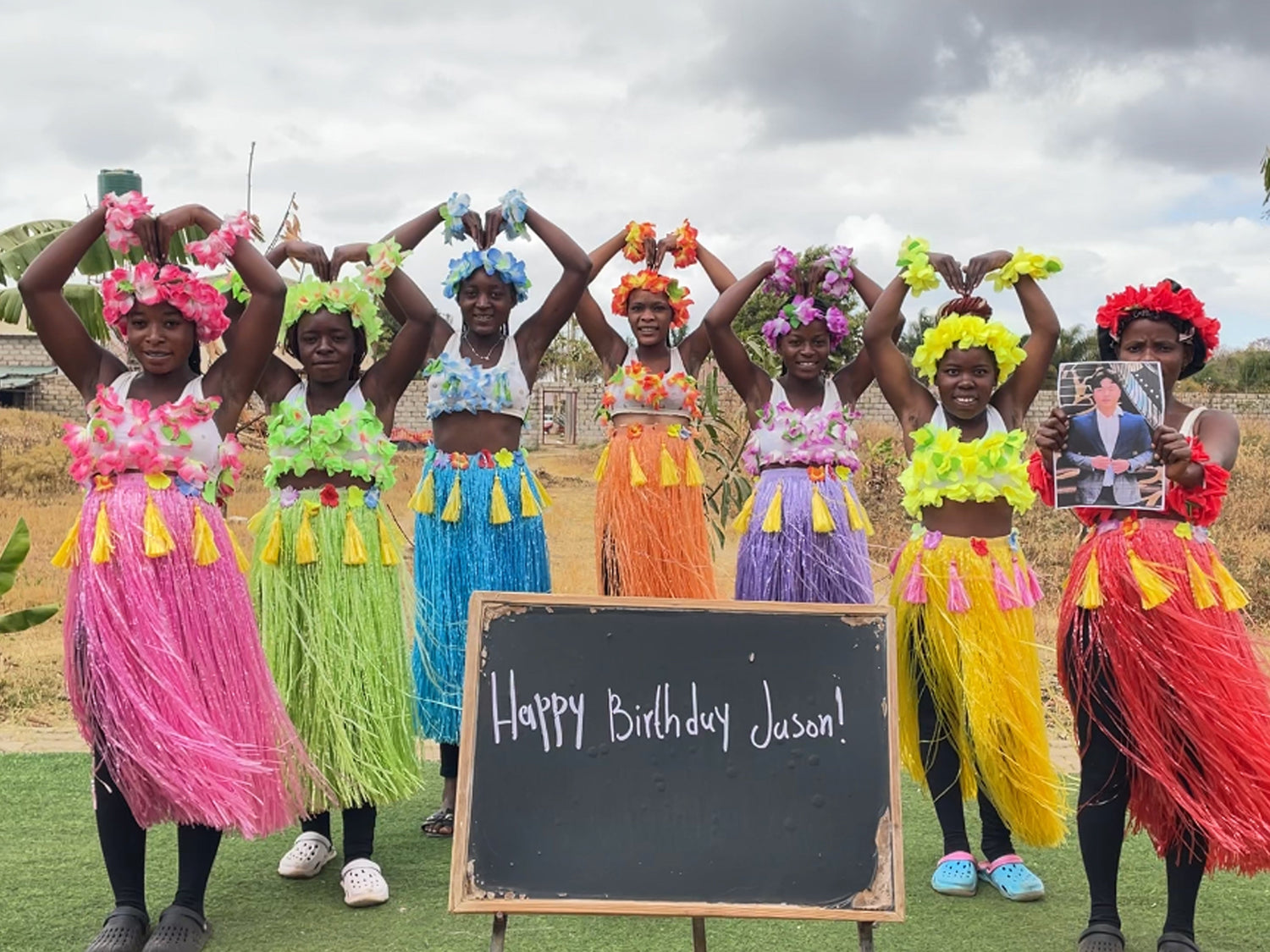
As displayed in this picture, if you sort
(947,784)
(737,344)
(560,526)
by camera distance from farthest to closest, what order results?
(560,526)
(737,344)
(947,784)

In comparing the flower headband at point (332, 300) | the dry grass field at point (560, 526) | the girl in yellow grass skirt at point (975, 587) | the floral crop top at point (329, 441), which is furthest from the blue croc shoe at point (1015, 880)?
the flower headband at point (332, 300)

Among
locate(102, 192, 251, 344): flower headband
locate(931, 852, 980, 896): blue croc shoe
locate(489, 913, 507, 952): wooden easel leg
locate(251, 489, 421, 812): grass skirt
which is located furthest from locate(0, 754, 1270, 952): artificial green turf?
locate(102, 192, 251, 344): flower headband

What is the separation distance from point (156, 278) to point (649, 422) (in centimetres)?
199

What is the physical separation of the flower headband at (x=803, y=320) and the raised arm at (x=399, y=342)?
1.18 metres

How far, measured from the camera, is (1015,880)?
3.37 m

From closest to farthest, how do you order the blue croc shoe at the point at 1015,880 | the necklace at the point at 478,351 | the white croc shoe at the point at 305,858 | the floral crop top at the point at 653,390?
the blue croc shoe at the point at 1015,880 < the white croc shoe at the point at 305,858 < the necklace at the point at 478,351 < the floral crop top at the point at 653,390

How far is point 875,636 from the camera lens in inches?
97.3

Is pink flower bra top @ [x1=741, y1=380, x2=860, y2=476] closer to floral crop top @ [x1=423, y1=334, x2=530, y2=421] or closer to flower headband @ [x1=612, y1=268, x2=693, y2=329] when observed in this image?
flower headband @ [x1=612, y1=268, x2=693, y2=329]

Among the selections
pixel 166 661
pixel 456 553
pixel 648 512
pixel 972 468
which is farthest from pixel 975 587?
pixel 166 661

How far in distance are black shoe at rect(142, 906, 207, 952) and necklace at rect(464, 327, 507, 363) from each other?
73.2 inches

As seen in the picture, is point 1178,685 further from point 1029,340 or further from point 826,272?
point 826,272

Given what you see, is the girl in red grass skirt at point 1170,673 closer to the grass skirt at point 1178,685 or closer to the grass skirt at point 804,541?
the grass skirt at point 1178,685

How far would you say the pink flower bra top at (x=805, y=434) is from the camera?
13.1 ft

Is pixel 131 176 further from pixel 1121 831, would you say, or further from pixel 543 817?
pixel 1121 831
